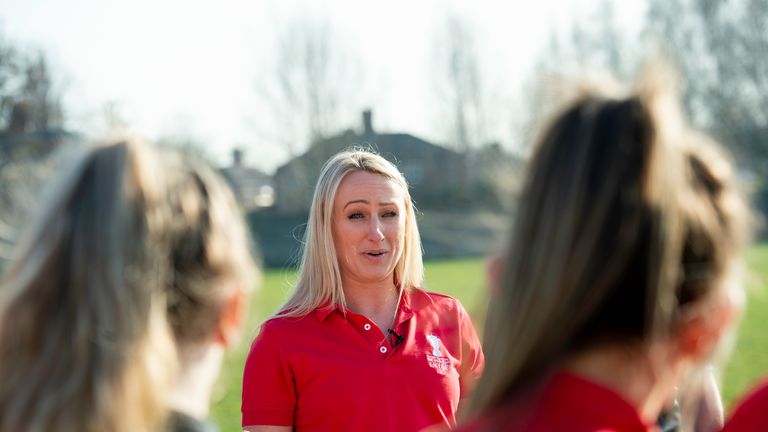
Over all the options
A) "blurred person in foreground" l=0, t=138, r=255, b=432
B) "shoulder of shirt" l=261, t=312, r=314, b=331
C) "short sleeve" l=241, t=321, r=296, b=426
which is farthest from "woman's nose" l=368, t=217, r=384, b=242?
"blurred person in foreground" l=0, t=138, r=255, b=432

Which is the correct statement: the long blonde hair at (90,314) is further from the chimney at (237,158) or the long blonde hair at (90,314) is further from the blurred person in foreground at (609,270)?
the chimney at (237,158)

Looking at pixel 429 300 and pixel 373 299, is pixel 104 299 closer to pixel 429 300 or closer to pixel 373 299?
pixel 373 299

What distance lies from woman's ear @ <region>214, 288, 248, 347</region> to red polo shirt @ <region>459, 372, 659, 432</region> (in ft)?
2.06

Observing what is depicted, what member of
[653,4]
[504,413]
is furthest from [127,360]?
[653,4]

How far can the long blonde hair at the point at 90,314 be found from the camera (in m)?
1.59

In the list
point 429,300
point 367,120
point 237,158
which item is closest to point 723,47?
point 367,120

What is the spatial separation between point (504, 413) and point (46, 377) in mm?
859

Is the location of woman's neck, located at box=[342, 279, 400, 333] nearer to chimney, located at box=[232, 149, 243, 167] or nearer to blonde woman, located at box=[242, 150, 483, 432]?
blonde woman, located at box=[242, 150, 483, 432]

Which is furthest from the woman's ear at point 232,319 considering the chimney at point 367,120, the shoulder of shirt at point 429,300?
the chimney at point 367,120

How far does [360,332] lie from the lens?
3.48m

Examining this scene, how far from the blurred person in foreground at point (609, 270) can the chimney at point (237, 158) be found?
70779 millimetres

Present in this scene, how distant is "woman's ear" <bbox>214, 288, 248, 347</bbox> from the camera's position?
1.81 metres

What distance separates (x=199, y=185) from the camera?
5.90ft

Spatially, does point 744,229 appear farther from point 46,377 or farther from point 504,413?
point 46,377
